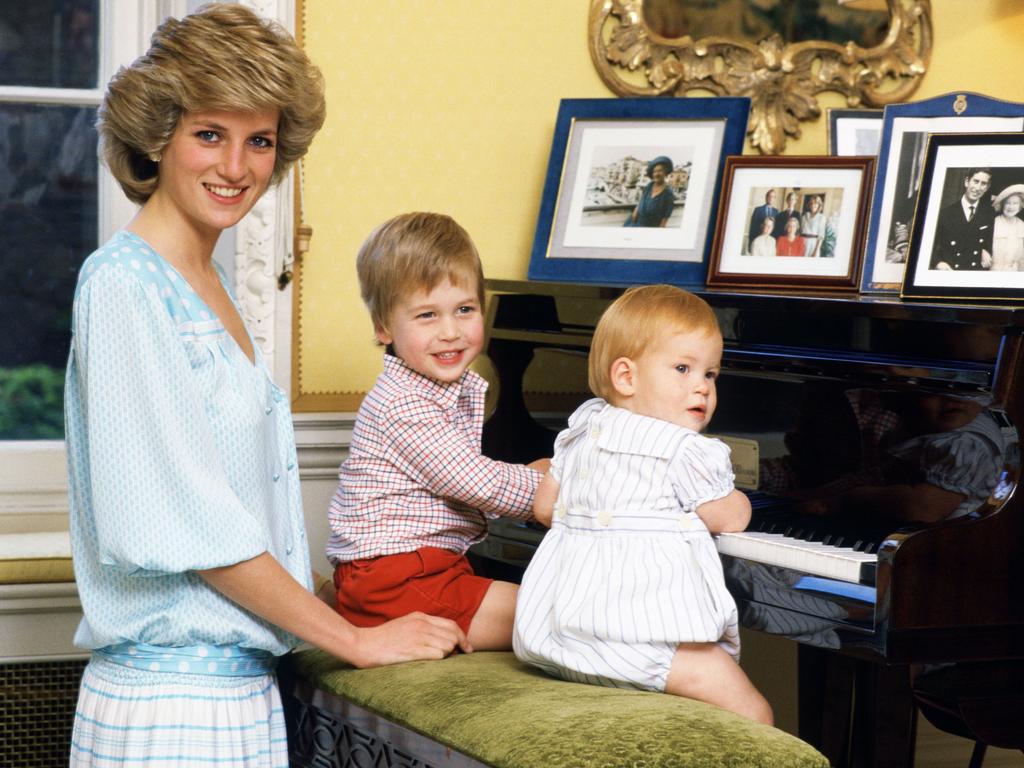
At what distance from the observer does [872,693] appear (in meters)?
2.35

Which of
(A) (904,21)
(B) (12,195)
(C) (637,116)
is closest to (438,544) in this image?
(C) (637,116)

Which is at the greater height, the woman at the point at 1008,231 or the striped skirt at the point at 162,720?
the woman at the point at 1008,231

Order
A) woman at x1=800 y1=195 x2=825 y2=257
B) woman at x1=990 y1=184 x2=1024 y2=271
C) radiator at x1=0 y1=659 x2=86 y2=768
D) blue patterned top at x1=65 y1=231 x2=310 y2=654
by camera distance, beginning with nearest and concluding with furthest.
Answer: blue patterned top at x1=65 y1=231 x2=310 y2=654
woman at x1=990 y1=184 x2=1024 y2=271
woman at x1=800 y1=195 x2=825 y2=257
radiator at x1=0 y1=659 x2=86 y2=768

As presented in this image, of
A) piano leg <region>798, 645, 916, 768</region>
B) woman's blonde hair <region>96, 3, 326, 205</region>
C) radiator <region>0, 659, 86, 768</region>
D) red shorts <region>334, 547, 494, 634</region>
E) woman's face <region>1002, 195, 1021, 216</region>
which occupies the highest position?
woman's blonde hair <region>96, 3, 326, 205</region>

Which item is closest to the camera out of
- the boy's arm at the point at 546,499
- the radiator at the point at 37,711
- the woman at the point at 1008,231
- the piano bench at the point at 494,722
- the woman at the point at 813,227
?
the piano bench at the point at 494,722

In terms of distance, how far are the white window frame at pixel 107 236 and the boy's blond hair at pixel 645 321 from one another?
1.20 m

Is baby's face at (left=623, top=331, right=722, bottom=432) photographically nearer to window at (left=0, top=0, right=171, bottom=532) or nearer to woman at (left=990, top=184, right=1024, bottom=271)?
woman at (left=990, top=184, right=1024, bottom=271)

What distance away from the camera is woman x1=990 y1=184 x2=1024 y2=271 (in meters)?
2.34

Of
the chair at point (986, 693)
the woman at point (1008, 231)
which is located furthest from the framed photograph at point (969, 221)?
the chair at point (986, 693)

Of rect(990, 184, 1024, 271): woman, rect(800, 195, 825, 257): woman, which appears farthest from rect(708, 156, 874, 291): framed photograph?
rect(990, 184, 1024, 271): woman

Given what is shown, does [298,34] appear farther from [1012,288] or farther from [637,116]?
[1012,288]

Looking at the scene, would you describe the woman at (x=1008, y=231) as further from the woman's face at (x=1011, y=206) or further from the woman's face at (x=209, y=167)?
the woman's face at (x=209, y=167)

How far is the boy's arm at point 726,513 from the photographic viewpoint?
214 centimetres

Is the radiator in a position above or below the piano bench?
below
